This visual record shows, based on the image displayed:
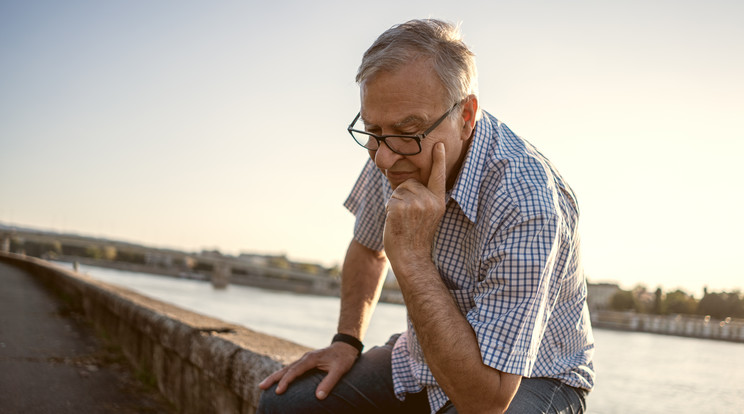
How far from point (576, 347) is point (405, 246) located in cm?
46

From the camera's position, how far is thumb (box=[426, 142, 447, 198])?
1357 millimetres

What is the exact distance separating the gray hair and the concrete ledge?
0.99m

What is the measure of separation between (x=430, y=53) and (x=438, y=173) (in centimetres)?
27

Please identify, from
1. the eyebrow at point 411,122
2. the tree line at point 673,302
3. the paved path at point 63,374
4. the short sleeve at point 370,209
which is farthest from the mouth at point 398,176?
the tree line at point 673,302

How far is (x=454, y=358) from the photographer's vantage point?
1.15 m

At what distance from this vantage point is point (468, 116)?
145cm

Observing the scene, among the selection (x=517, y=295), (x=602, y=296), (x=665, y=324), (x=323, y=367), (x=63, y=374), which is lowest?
(x=665, y=324)

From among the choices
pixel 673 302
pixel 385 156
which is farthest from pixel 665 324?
pixel 385 156

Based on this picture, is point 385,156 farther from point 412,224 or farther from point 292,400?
point 292,400

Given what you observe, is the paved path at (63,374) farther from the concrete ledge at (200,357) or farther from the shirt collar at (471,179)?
the shirt collar at (471,179)

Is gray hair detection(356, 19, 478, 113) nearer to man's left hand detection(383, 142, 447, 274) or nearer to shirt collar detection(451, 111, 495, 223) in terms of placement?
shirt collar detection(451, 111, 495, 223)

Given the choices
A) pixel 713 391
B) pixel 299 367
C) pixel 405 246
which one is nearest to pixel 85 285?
pixel 299 367

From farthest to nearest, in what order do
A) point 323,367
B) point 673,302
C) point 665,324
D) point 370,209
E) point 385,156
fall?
point 665,324 < point 673,302 < point 370,209 < point 323,367 < point 385,156

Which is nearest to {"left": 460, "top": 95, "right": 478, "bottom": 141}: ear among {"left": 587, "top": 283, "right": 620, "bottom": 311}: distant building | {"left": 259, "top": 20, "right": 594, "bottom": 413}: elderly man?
{"left": 259, "top": 20, "right": 594, "bottom": 413}: elderly man
